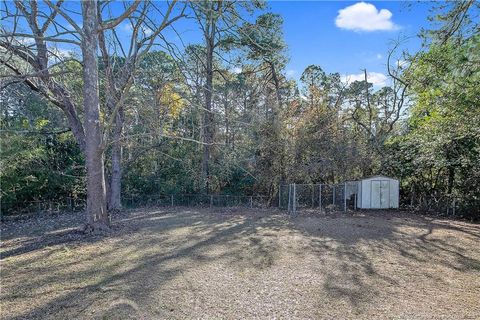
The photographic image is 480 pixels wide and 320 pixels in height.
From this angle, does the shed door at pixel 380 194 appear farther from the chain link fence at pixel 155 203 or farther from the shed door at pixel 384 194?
the chain link fence at pixel 155 203

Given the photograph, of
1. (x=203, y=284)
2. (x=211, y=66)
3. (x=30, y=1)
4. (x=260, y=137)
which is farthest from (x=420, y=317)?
(x=211, y=66)

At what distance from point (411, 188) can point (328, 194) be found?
4118 mm

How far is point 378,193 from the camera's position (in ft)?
40.0

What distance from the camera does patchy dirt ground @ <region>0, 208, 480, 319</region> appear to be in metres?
3.50

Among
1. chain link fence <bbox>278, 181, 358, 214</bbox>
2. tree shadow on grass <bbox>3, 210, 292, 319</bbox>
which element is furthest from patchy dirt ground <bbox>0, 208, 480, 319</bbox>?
chain link fence <bbox>278, 181, 358, 214</bbox>

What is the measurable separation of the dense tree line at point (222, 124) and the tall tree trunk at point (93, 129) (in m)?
0.03

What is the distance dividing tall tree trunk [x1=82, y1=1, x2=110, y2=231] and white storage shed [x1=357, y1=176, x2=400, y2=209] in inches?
366

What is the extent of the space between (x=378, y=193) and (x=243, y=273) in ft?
30.4

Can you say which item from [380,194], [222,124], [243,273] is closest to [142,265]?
[243,273]

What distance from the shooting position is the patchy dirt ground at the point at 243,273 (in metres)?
3.50

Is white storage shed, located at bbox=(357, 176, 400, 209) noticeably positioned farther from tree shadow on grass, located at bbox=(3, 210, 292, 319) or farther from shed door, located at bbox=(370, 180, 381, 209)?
tree shadow on grass, located at bbox=(3, 210, 292, 319)

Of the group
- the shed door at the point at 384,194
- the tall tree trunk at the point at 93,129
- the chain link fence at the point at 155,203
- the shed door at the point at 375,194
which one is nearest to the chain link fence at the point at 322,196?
the shed door at the point at 375,194

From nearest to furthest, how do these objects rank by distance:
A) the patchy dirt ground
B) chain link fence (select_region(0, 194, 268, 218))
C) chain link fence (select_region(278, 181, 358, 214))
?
the patchy dirt ground < chain link fence (select_region(278, 181, 358, 214)) < chain link fence (select_region(0, 194, 268, 218))

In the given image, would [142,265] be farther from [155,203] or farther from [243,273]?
[155,203]
